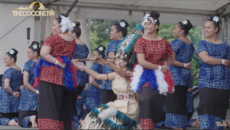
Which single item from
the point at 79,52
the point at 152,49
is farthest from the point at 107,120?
the point at 79,52

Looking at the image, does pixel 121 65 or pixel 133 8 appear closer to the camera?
pixel 121 65

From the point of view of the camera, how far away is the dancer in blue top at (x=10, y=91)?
6734mm

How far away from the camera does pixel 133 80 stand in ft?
12.9

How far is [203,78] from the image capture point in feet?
15.9

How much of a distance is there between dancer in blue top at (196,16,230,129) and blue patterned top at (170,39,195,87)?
Answer: 0.83m

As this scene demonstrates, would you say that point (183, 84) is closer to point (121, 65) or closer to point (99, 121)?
point (121, 65)

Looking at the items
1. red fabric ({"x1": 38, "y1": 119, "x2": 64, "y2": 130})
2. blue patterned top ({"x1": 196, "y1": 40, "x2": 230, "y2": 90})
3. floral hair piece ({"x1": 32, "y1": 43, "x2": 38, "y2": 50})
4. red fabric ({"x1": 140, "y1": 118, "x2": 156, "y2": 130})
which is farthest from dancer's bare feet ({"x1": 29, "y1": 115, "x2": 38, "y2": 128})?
blue patterned top ({"x1": 196, "y1": 40, "x2": 230, "y2": 90})

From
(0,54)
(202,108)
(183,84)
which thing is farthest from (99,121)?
(0,54)

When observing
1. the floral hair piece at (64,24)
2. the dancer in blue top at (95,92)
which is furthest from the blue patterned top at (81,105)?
the floral hair piece at (64,24)

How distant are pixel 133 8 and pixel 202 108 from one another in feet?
12.4

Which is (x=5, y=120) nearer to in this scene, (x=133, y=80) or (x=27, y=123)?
(x=27, y=123)

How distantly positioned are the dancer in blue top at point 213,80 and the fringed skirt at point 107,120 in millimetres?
1418

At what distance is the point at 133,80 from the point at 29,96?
309 cm

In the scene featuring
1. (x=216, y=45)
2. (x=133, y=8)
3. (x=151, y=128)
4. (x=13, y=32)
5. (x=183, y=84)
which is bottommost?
(x=151, y=128)
